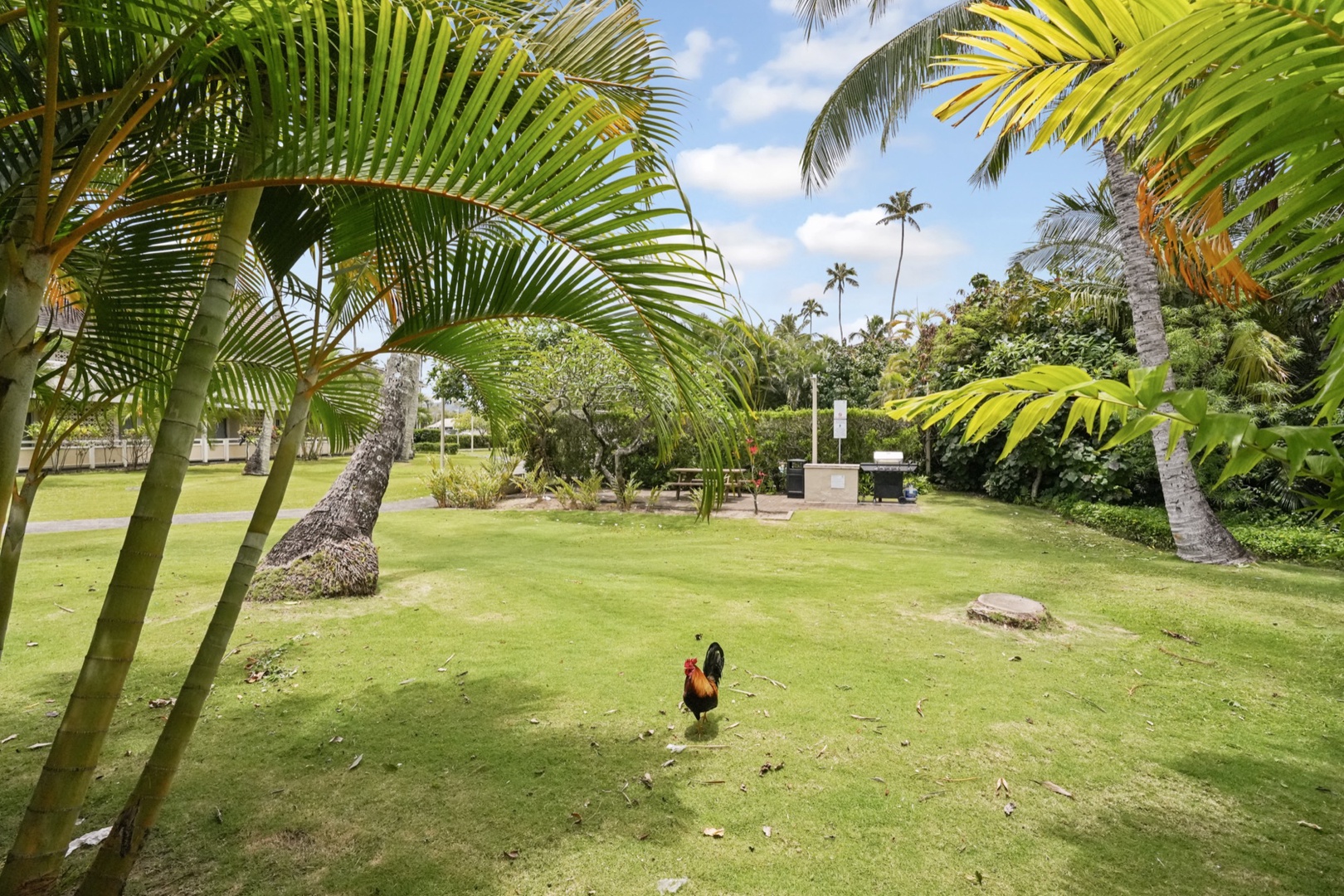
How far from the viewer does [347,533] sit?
6.62 meters

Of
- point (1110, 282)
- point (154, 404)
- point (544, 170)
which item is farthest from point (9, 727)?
point (1110, 282)

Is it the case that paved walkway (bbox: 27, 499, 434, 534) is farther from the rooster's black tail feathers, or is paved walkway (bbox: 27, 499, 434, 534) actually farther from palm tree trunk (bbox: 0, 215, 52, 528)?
palm tree trunk (bbox: 0, 215, 52, 528)

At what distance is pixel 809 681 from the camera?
13.8 ft

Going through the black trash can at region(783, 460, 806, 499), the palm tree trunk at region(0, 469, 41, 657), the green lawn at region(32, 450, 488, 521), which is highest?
the palm tree trunk at region(0, 469, 41, 657)

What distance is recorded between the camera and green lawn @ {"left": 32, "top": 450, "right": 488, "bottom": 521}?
13023mm

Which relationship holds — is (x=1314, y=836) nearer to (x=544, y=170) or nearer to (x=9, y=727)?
(x=544, y=170)

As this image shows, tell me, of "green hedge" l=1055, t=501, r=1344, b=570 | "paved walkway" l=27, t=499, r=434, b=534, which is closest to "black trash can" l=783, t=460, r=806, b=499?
"green hedge" l=1055, t=501, r=1344, b=570

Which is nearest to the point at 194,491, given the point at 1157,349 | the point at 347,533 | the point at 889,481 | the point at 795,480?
the point at 347,533

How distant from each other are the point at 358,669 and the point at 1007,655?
4590 millimetres

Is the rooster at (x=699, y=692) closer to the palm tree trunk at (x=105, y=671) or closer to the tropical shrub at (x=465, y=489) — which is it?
the palm tree trunk at (x=105, y=671)

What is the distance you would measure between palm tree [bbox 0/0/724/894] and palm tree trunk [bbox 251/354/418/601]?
12.4 ft

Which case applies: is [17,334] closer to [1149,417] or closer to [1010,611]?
[1149,417]

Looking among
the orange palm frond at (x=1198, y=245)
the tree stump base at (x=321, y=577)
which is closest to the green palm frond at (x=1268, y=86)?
the orange palm frond at (x=1198, y=245)

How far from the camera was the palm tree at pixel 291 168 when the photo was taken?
1.48 meters
